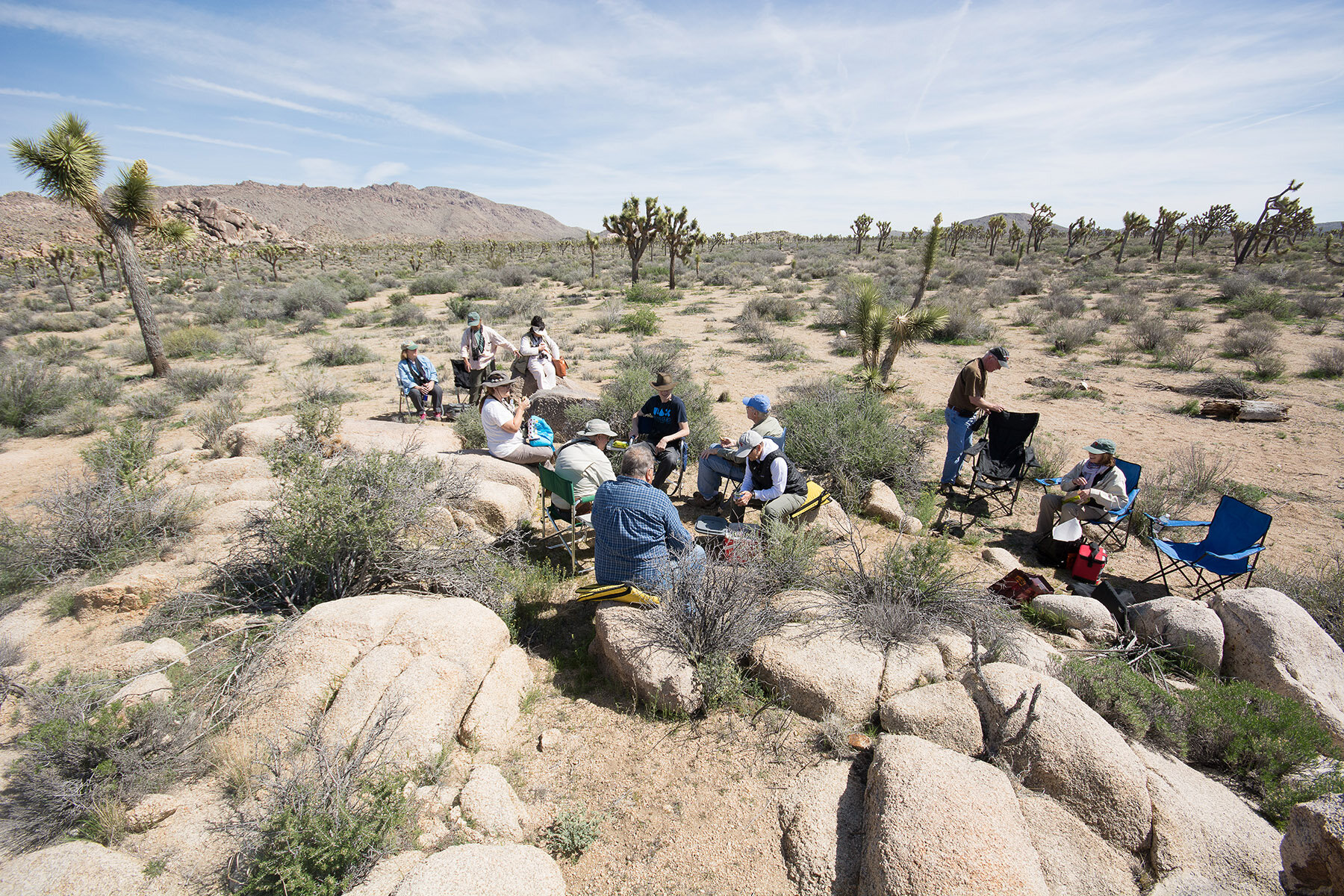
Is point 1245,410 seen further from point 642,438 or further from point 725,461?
point 642,438

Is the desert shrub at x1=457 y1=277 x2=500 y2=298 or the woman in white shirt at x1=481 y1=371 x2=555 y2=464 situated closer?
the woman in white shirt at x1=481 y1=371 x2=555 y2=464

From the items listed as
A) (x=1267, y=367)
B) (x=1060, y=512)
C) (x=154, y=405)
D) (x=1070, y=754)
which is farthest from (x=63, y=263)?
(x=1267, y=367)

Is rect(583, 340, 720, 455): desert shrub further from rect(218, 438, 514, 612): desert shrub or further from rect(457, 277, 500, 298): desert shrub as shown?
rect(457, 277, 500, 298): desert shrub

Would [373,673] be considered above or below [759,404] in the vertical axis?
below

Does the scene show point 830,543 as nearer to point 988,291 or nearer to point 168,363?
point 168,363

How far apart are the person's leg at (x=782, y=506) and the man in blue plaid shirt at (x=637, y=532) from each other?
123cm

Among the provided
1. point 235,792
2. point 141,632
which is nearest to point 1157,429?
point 235,792

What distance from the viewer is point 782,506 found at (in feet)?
17.2

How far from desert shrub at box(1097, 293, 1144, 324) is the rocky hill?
271ft

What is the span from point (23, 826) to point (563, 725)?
8.01ft

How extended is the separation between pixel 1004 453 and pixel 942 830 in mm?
5632

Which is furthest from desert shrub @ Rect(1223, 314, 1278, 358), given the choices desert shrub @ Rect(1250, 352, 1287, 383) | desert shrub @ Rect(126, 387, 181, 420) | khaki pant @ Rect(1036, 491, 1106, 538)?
desert shrub @ Rect(126, 387, 181, 420)

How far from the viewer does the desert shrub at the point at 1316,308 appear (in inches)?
704

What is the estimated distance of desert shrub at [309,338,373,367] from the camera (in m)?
13.7
